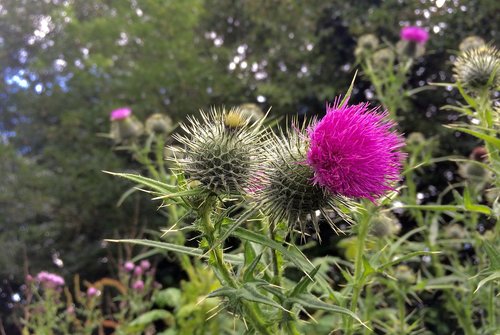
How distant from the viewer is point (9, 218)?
40.2 feet

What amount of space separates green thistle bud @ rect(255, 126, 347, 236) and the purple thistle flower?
2.5 inches

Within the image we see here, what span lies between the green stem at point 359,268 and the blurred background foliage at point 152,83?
25.1ft

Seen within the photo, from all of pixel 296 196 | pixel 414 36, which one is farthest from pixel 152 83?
pixel 296 196

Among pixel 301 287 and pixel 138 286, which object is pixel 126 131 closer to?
pixel 138 286

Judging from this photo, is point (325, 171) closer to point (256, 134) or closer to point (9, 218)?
point (256, 134)

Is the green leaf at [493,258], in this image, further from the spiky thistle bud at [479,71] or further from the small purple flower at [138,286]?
the small purple flower at [138,286]

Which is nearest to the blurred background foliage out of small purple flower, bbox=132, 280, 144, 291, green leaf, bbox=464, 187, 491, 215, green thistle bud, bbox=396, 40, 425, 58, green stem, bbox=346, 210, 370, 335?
green thistle bud, bbox=396, 40, 425, 58

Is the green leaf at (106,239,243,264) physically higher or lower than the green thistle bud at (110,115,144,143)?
higher

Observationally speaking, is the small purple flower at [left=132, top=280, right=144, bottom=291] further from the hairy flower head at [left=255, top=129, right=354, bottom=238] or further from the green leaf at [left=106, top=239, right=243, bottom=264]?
the hairy flower head at [left=255, top=129, right=354, bottom=238]

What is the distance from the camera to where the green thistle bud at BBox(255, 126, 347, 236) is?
6.30ft

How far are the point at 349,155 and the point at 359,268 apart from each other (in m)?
0.72

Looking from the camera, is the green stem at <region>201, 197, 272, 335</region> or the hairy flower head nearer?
the green stem at <region>201, 197, 272, 335</region>

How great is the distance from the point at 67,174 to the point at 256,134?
477 inches

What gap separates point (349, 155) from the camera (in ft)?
5.95
